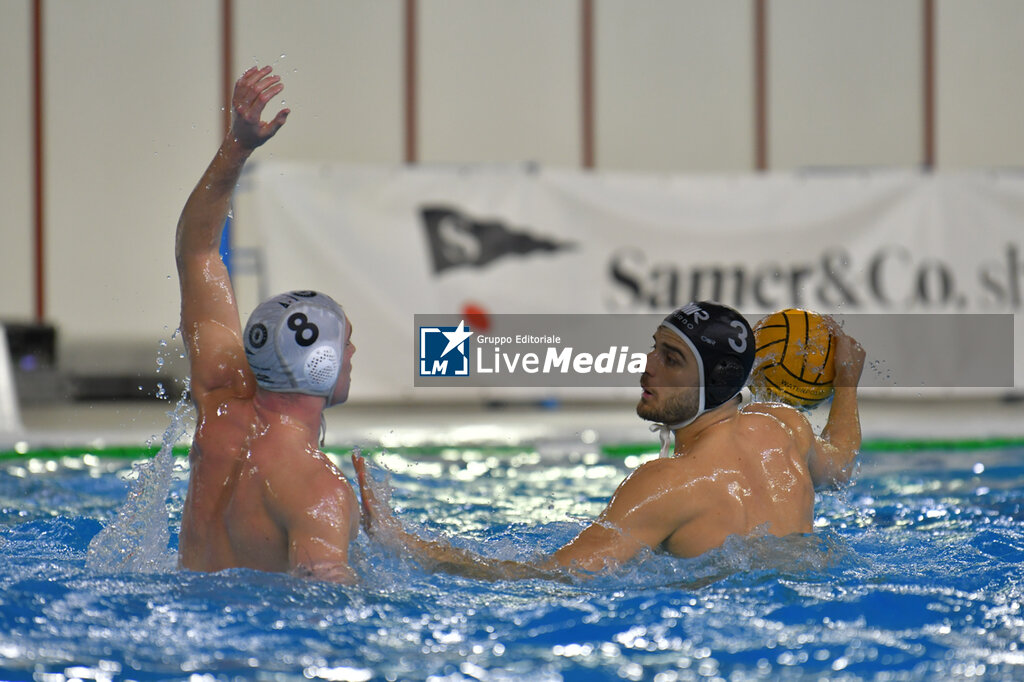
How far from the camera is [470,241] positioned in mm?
8469

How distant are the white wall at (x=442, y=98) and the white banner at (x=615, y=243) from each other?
178 cm

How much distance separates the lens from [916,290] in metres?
8.53

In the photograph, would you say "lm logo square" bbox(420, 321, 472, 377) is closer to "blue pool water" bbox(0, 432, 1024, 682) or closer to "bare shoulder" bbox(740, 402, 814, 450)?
"blue pool water" bbox(0, 432, 1024, 682)

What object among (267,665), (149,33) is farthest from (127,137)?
(267,665)

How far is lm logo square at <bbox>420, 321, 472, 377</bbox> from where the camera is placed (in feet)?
25.8

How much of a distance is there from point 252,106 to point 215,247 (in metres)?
0.40

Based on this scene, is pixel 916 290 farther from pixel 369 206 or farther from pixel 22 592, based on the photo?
pixel 22 592

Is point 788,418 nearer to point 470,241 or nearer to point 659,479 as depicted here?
point 659,479

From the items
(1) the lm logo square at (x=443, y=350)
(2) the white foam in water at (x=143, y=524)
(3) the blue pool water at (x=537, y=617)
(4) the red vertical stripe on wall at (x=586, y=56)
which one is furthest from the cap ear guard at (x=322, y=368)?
(4) the red vertical stripe on wall at (x=586, y=56)

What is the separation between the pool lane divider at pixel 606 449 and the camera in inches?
233

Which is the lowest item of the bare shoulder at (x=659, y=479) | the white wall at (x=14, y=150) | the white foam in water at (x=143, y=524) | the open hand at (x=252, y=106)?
the white foam in water at (x=143, y=524)

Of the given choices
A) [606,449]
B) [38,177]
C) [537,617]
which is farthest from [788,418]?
[38,177]

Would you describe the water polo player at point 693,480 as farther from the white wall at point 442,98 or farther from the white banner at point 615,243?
the white wall at point 442,98

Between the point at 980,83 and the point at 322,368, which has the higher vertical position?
the point at 980,83
